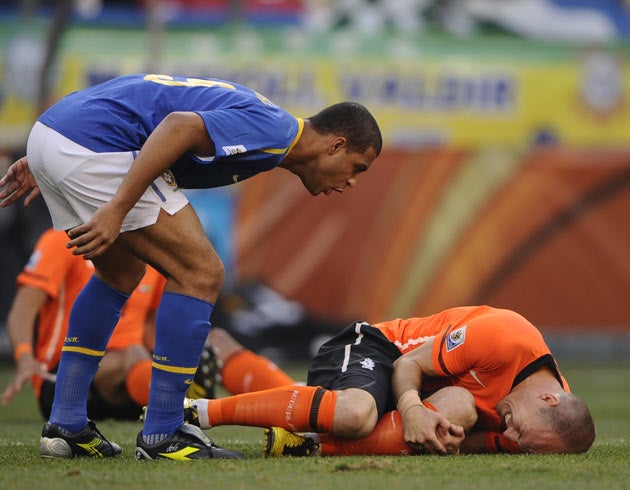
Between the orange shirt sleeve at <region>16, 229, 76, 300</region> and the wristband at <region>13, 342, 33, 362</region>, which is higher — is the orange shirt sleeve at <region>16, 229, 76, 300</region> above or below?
above

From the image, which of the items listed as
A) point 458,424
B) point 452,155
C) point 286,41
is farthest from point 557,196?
point 458,424

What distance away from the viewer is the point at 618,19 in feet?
55.1

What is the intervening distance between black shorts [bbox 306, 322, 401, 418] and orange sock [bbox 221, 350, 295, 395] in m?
0.81

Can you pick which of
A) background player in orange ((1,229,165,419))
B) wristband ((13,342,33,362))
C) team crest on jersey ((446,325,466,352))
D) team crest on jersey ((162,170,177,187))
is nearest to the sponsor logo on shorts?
team crest on jersey ((446,325,466,352))

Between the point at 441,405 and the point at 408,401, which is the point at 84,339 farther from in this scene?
the point at 441,405

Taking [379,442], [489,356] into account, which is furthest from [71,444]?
[489,356]

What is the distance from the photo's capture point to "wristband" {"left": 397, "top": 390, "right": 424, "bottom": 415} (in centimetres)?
439

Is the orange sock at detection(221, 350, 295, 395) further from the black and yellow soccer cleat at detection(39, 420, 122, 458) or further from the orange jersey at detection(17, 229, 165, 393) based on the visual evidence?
the black and yellow soccer cleat at detection(39, 420, 122, 458)

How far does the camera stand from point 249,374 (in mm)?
5871

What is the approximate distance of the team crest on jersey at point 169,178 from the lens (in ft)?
13.8

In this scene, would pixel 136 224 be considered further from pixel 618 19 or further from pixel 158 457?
pixel 618 19

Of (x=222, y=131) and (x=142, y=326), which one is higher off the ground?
(x=222, y=131)

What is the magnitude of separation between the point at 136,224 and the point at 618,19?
14.2 m

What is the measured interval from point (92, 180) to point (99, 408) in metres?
2.44
